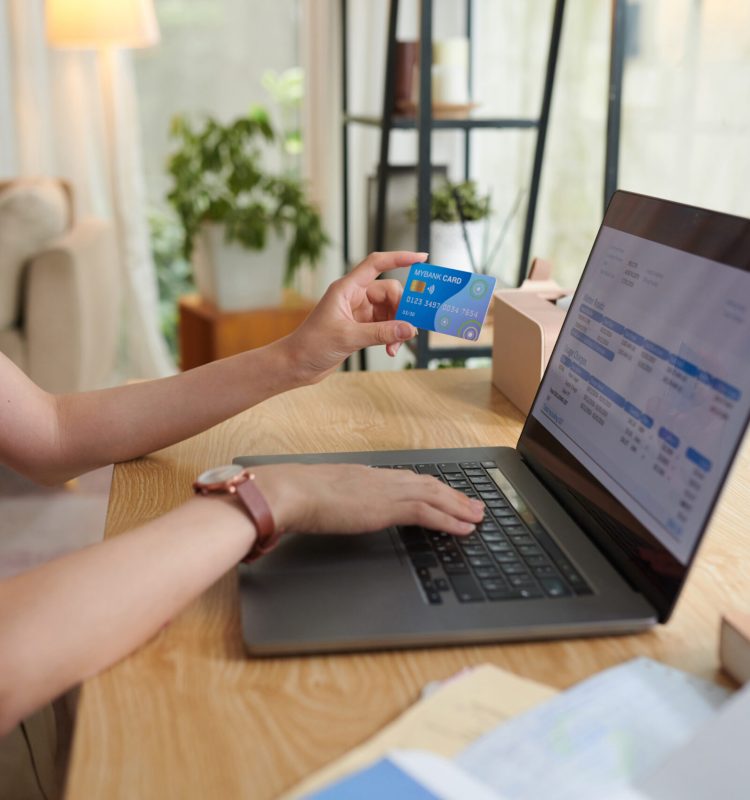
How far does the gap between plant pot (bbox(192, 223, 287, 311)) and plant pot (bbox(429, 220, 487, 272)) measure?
141 cm

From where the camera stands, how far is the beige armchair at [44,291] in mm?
2859

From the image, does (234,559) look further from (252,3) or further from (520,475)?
(252,3)

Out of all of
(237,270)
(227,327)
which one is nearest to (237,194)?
(237,270)

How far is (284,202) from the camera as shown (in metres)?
3.19

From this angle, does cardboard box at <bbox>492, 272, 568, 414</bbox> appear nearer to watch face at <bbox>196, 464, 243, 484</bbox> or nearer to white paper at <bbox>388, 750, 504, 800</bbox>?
watch face at <bbox>196, 464, 243, 484</bbox>

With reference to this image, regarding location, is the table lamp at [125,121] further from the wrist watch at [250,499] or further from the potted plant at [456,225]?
the wrist watch at [250,499]

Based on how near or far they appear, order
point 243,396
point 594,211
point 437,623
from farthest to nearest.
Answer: point 594,211
point 243,396
point 437,623

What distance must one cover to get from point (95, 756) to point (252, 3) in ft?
12.4

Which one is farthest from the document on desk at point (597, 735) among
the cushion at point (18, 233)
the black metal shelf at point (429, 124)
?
the cushion at point (18, 233)

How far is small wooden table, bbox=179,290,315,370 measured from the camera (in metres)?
3.22

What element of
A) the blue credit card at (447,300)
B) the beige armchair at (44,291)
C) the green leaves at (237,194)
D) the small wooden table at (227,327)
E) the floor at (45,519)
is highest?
the blue credit card at (447,300)

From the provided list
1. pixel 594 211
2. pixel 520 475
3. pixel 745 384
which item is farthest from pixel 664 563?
pixel 594 211

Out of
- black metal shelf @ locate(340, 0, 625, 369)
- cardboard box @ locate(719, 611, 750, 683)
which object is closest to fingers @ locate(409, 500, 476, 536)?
cardboard box @ locate(719, 611, 750, 683)

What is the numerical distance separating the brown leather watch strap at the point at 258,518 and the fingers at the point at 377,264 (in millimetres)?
378
